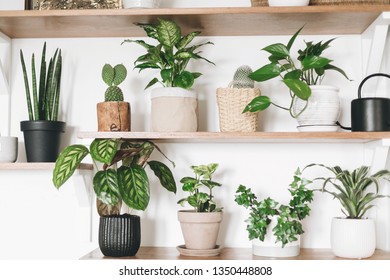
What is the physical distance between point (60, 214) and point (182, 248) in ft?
1.46

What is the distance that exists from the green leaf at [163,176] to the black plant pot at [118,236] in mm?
138

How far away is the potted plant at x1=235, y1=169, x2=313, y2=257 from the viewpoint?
151cm

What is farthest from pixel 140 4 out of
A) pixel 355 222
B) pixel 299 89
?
pixel 355 222

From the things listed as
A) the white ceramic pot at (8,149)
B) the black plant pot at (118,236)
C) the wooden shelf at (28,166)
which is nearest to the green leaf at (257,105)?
the black plant pot at (118,236)

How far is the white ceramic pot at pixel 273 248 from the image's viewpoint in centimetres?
153

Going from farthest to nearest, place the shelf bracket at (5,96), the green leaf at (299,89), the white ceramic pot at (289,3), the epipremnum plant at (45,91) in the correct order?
the shelf bracket at (5,96), the epipremnum plant at (45,91), the white ceramic pot at (289,3), the green leaf at (299,89)

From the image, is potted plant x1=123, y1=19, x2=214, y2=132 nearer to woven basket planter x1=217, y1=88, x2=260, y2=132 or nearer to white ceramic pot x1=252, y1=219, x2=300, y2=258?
woven basket planter x1=217, y1=88, x2=260, y2=132

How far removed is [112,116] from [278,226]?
56 centimetres

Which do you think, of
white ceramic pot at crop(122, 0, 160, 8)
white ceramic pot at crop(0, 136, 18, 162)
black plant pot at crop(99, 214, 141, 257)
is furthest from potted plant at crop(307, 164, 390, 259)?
white ceramic pot at crop(0, 136, 18, 162)

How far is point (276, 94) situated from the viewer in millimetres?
1757

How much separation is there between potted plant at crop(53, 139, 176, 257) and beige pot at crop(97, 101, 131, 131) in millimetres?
46

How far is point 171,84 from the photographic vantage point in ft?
5.20

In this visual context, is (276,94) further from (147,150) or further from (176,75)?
(147,150)

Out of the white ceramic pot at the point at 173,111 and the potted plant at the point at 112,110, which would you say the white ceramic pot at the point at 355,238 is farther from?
the potted plant at the point at 112,110
